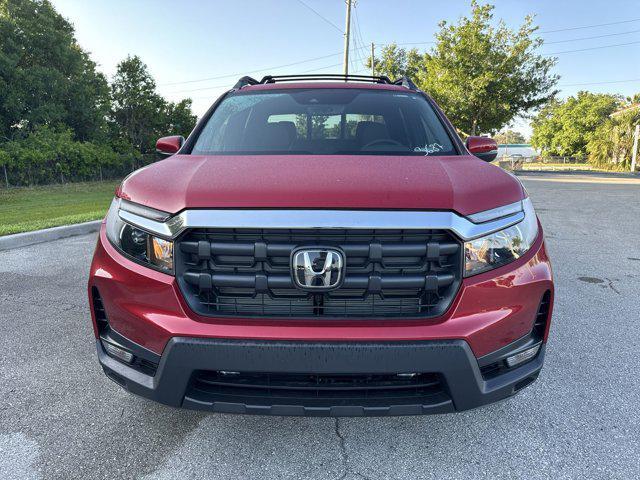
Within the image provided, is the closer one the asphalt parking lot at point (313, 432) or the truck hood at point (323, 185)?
the truck hood at point (323, 185)

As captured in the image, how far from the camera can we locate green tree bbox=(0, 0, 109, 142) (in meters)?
23.3

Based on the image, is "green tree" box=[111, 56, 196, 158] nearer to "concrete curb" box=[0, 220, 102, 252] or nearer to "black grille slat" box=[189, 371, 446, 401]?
"concrete curb" box=[0, 220, 102, 252]

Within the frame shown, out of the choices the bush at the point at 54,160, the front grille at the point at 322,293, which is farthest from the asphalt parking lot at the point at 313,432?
the bush at the point at 54,160

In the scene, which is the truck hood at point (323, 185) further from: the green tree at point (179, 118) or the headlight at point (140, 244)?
the green tree at point (179, 118)

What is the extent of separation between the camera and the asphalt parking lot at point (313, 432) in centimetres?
193

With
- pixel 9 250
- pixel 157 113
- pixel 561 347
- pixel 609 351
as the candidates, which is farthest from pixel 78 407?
pixel 157 113

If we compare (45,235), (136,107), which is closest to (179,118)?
(136,107)

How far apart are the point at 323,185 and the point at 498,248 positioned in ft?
2.54

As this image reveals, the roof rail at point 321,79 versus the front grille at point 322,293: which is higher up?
the roof rail at point 321,79

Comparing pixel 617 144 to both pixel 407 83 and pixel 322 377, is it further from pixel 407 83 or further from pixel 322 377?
pixel 322 377

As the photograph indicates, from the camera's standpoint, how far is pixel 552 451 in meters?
2.04

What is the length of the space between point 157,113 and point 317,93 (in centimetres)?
3040

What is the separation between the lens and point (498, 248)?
1.84 m

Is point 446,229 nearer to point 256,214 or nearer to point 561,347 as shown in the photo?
point 256,214
